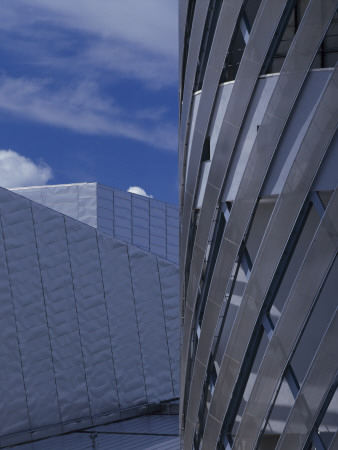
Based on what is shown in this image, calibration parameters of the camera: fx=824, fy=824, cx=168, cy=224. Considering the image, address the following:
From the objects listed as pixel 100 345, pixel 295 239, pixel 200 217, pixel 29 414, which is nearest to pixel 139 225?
pixel 100 345

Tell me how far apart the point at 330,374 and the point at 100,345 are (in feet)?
66.9

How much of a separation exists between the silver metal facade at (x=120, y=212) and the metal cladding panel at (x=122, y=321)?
11280mm

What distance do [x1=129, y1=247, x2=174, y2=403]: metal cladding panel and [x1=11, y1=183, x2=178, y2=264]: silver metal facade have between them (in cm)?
1056

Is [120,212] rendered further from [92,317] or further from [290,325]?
[290,325]

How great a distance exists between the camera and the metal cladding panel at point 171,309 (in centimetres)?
3262

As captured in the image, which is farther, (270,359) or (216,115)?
(216,115)

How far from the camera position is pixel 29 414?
29219 millimetres

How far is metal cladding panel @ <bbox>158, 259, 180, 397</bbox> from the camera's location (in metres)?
32.6

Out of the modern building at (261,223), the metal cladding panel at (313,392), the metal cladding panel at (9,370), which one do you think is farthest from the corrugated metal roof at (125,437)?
the metal cladding panel at (313,392)

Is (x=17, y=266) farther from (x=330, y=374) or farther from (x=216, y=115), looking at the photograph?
(x=330, y=374)

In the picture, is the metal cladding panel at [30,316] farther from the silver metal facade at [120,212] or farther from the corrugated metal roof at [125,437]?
the silver metal facade at [120,212]

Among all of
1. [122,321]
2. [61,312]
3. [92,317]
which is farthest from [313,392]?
[122,321]

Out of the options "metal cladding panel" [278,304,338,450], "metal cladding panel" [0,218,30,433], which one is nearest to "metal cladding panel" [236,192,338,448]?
"metal cladding panel" [278,304,338,450]

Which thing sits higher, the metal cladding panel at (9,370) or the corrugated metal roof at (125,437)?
the metal cladding panel at (9,370)
